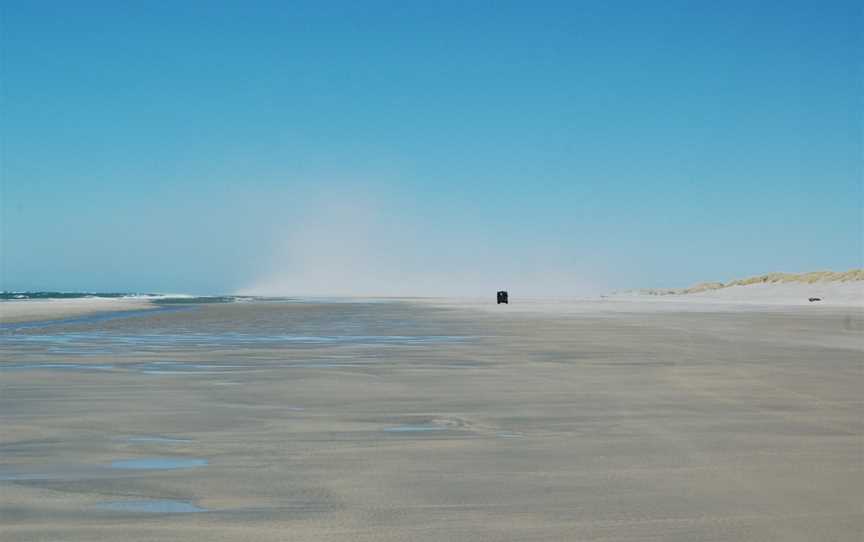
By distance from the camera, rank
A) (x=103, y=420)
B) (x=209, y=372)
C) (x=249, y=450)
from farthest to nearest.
A: 1. (x=209, y=372)
2. (x=103, y=420)
3. (x=249, y=450)

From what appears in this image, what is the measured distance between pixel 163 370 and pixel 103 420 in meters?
3.51

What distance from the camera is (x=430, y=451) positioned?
471 cm

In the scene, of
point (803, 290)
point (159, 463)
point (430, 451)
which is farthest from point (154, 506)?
point (803, 290)

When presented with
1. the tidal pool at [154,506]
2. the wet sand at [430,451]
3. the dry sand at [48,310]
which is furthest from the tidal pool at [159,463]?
the dry sand at [48,310]

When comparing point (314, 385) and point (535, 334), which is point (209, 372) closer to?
point (314, 385)

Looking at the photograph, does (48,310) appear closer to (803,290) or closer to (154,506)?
(154,506)

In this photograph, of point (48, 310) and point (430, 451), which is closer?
point (430, 451)

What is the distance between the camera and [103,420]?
19.1 feet

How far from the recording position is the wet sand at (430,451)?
3.30 m

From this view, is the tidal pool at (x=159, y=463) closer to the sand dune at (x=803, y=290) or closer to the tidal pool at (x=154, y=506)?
the tidal pool at (x=154, y=506)

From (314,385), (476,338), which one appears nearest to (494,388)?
(314,385)

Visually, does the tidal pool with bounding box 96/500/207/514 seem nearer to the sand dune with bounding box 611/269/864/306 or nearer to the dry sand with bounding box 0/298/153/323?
the dry sand with bounding box 0/298/153/323

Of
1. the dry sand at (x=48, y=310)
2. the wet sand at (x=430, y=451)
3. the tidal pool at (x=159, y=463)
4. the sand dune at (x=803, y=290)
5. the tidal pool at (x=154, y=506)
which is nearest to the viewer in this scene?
the wet sand at (x=430, y=451)

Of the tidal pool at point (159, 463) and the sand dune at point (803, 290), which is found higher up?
the sand dune at point (803, 290)
